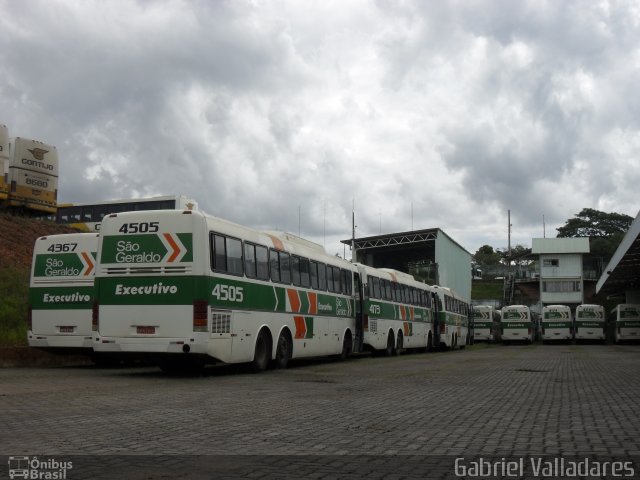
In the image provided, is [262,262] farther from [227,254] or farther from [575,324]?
[575,324]

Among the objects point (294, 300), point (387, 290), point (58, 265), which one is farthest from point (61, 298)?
point (387, 290)

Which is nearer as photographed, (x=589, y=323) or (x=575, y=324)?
(x=589, y=323)

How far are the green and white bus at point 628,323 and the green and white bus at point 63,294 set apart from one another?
41.0 metres

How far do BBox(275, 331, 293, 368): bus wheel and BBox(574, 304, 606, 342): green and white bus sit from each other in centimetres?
3871

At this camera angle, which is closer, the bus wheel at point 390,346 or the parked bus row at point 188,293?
the parked bus row at point 188,293

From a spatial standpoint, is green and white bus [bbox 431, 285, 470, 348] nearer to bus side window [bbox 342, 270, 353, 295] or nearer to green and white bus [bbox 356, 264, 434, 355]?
green and white bus [bbox 356, 264, 434, 355]

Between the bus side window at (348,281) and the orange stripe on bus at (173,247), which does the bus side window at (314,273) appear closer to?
the bus side window at (348,281)

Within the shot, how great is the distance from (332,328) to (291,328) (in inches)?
135

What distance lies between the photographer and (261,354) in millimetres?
16938

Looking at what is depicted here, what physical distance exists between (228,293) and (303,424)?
7366 millimetres

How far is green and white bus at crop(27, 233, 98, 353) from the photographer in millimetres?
17750

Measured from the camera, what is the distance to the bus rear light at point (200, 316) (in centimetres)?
1438

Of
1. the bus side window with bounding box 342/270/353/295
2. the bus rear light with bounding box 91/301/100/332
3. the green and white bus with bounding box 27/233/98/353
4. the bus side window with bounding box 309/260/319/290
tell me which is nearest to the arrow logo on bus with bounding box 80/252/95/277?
the green and white bus with bounding box 27/233/98/353

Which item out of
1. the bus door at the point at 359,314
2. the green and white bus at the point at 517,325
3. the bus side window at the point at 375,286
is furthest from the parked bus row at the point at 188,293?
the green and white bus at the point at 517,325
